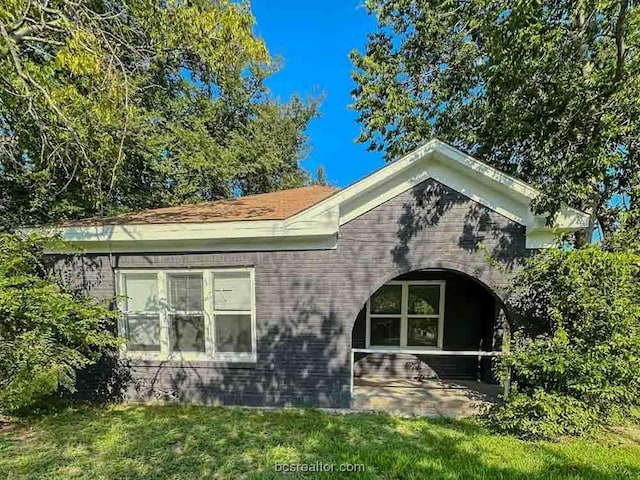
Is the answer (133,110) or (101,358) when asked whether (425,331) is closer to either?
(101,358)

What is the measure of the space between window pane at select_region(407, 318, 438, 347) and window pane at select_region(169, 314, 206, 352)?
14.7ft

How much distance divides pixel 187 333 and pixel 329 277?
9.27 ft

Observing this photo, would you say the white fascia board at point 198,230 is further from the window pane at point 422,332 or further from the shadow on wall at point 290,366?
the window pane at point 422,332

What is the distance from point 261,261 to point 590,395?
5.21 metres

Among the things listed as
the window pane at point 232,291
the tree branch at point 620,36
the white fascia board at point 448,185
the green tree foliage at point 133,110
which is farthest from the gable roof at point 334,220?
the tree branch at point 620,36

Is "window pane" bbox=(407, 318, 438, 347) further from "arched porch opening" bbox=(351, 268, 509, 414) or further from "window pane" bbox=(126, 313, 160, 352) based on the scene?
"window pane" bbox=(126, 313, 160, 352)

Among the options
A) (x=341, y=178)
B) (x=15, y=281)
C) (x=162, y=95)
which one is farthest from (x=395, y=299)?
(x=341, y=178)

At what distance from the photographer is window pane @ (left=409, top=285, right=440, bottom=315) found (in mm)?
7934

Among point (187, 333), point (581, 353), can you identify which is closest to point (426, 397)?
point (581, 353)

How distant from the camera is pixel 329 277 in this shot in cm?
611

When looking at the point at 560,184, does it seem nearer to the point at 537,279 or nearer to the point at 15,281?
the point at 537,279

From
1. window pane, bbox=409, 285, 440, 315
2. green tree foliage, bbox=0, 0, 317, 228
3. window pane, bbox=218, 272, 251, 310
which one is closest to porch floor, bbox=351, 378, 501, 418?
window pane, bbox=409, 285, 440, 315

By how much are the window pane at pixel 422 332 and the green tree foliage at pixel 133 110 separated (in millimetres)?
6123

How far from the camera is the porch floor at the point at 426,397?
6.03 m
